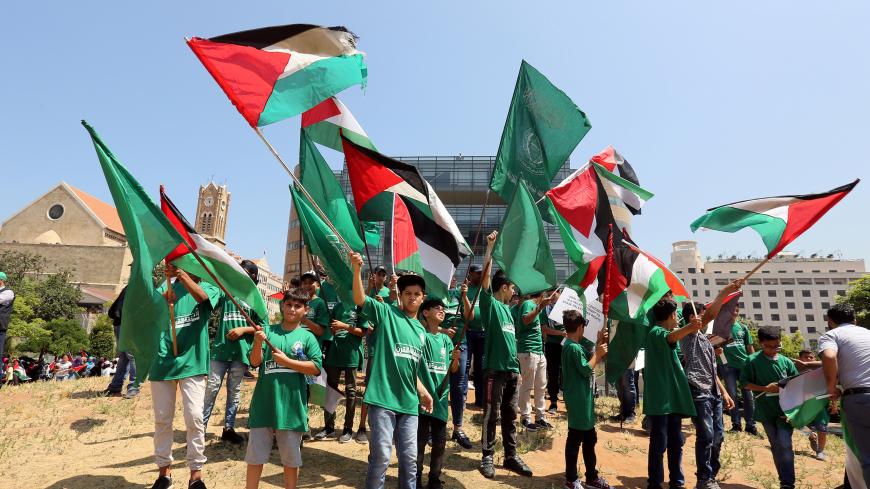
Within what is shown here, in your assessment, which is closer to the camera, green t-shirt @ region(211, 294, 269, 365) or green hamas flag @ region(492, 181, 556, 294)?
green hamas flag @ region(492, 181, 556, 294)

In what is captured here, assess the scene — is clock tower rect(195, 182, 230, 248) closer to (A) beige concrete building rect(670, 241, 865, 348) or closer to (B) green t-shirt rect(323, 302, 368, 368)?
(A) beige concrete building rect(670, 241, 865, 348)

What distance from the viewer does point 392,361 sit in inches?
170

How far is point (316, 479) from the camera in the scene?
16.7 ft

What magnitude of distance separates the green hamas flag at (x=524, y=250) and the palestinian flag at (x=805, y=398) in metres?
2.58

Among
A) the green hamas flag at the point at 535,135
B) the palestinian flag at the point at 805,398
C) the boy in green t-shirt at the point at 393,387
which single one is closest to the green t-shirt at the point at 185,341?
the boy in green t-shirt at the point at 393,387

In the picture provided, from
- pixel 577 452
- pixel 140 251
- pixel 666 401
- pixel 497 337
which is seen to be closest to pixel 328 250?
pixel 140 251

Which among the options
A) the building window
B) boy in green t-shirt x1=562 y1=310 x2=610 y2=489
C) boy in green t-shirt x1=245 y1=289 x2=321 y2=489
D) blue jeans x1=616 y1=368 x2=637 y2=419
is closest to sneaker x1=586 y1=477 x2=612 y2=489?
Answer: boy in green t-shirt x1=562 y1=310 x2=610 y2=489

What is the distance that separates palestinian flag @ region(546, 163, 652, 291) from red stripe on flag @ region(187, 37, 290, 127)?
11.6 feet

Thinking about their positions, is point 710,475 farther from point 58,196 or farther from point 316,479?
point 58,196

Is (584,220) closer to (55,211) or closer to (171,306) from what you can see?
(171,306)

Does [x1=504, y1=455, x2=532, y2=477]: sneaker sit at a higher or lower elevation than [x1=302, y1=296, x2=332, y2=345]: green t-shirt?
lower

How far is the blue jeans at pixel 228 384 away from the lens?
5914mm

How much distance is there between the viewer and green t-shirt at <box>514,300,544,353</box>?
7.04 m

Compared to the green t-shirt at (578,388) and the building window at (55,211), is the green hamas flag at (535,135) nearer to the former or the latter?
the green t-shirt at (578,388)
